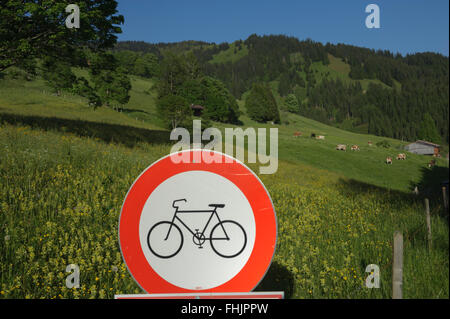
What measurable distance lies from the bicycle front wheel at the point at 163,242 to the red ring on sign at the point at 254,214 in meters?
0.12

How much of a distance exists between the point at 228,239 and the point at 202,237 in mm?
242

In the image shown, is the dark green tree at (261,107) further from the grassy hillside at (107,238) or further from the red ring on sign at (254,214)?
the red ring on sign at (254,214)

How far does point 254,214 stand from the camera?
99.8 inches

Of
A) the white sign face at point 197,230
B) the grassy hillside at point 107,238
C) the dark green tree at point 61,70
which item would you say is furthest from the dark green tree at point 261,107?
the white sign face at point 197,230

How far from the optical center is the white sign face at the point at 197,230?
99.4 inches

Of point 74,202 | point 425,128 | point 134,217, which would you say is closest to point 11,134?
point 74,202

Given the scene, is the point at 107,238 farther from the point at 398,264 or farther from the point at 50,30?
the point at 50,30

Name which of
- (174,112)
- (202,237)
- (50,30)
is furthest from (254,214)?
(174,112)
